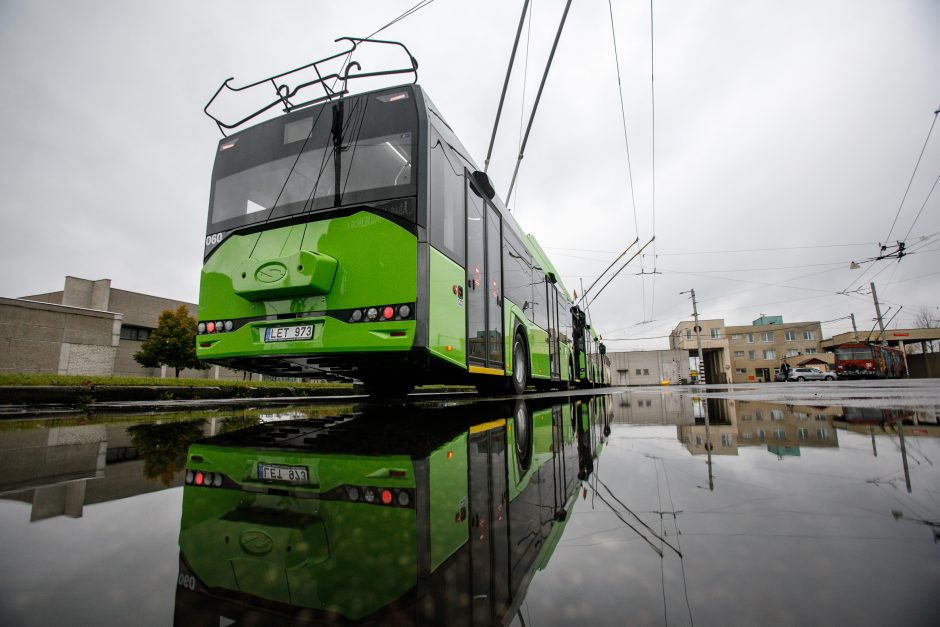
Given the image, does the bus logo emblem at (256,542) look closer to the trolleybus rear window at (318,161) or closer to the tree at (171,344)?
the trolleybus rear window at (318,161)

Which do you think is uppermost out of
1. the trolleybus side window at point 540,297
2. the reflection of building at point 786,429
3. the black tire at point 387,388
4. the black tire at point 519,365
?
the trolleybus side window at point 540,297

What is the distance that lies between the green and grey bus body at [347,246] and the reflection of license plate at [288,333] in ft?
0.04

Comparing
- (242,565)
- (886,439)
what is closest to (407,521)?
(242,565)

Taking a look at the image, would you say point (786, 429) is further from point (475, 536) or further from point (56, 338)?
point (56, 338)

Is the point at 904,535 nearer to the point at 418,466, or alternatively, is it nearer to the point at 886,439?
the point at 418,466

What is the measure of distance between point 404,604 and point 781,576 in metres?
0.58

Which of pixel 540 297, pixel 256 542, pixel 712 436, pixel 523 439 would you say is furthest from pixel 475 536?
pixel 540 297

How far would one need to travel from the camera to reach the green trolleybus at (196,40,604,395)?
4.19 meters

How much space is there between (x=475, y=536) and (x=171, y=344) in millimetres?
27749

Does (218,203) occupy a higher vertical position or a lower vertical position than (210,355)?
higher

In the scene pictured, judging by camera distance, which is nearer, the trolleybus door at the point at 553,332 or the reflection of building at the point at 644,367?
the trolleybus door at the point at 553,332

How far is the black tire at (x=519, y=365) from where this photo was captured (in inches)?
271

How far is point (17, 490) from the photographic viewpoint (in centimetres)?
132

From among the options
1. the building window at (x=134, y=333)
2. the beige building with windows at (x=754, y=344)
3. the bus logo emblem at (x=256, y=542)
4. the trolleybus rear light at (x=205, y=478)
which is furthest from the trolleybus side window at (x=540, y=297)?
the beige building with windows at (x=754, y=344)
